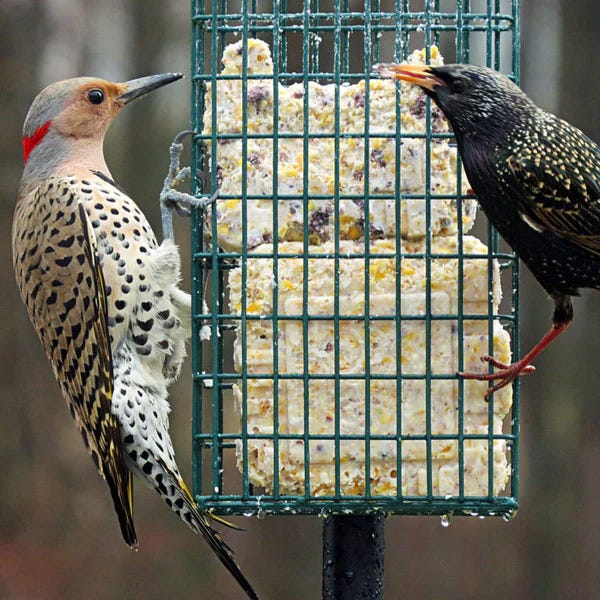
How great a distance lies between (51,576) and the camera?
12141mm

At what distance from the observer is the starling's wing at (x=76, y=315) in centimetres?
523

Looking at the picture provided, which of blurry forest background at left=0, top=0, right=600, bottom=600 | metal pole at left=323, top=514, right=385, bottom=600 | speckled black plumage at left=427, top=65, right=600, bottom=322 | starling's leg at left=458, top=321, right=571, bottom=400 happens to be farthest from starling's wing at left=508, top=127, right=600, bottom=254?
blurry forest background at left=0, top=0, right=600, bottom=600

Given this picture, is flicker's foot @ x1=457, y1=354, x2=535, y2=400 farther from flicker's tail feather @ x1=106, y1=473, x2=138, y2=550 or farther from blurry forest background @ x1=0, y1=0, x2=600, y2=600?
blurry forest background @ x1=0, y1=0, x2=600, y2=600

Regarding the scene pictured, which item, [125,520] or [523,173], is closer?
[523,173]

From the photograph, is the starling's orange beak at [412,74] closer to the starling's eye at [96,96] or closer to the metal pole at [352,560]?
the metal pole at [352,560]

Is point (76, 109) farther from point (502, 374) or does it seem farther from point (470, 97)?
point (502, 374)

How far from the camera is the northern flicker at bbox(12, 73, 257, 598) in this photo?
17.3 feet

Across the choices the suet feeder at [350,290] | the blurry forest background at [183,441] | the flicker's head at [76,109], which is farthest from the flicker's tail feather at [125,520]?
the blurry forest background at [183,441]

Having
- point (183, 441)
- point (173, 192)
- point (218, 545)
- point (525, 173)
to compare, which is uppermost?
point (525, 173)

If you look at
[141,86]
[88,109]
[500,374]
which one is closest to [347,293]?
→ [500,374]

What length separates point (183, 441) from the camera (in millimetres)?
11492

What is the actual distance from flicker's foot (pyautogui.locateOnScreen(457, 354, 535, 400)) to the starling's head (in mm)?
796

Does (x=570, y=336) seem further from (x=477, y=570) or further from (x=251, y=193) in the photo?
(x=251, y=193)

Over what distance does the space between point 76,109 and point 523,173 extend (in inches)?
79.5
